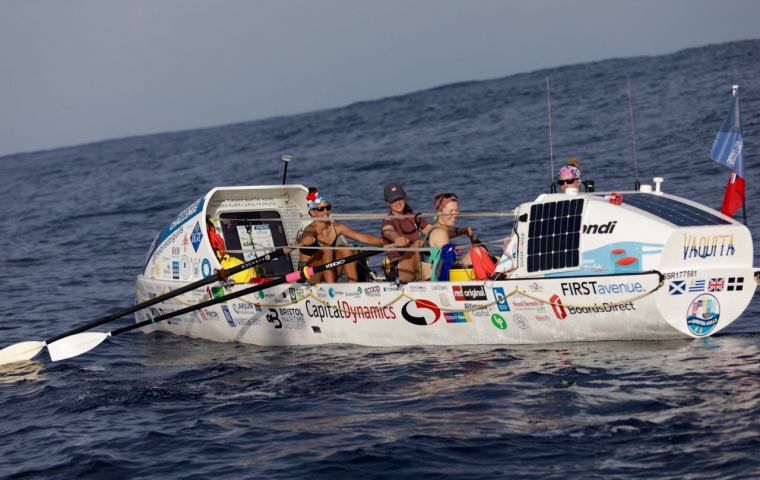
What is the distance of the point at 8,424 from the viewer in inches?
502

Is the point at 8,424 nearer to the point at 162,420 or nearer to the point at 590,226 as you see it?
the point at 162,420

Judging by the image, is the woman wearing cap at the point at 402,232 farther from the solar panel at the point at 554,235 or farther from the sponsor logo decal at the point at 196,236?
the sponsor logo decal at the point at 196,236

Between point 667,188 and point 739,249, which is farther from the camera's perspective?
point 667,188

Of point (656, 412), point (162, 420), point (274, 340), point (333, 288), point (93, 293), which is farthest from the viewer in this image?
point (93, 293)

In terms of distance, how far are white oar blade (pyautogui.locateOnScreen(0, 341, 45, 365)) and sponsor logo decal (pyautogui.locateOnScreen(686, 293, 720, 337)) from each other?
9773 millimetres

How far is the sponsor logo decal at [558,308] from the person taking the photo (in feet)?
43.0

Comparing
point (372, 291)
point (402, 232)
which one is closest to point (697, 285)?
point (372, 291)

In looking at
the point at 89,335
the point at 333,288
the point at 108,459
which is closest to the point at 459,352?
the point at 333,288

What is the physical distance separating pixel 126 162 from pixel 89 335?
43.0 m

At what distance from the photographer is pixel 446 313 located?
1404 cm

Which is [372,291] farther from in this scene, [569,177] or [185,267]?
[185,267]

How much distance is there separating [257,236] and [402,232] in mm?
3609

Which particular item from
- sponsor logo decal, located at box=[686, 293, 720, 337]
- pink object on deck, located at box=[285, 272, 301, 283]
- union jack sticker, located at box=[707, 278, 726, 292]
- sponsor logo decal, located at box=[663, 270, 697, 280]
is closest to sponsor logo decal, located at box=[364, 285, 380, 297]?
pink object on deck, located at box=[285, 272, 301, 283]

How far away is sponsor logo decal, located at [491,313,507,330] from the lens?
13.6 m
